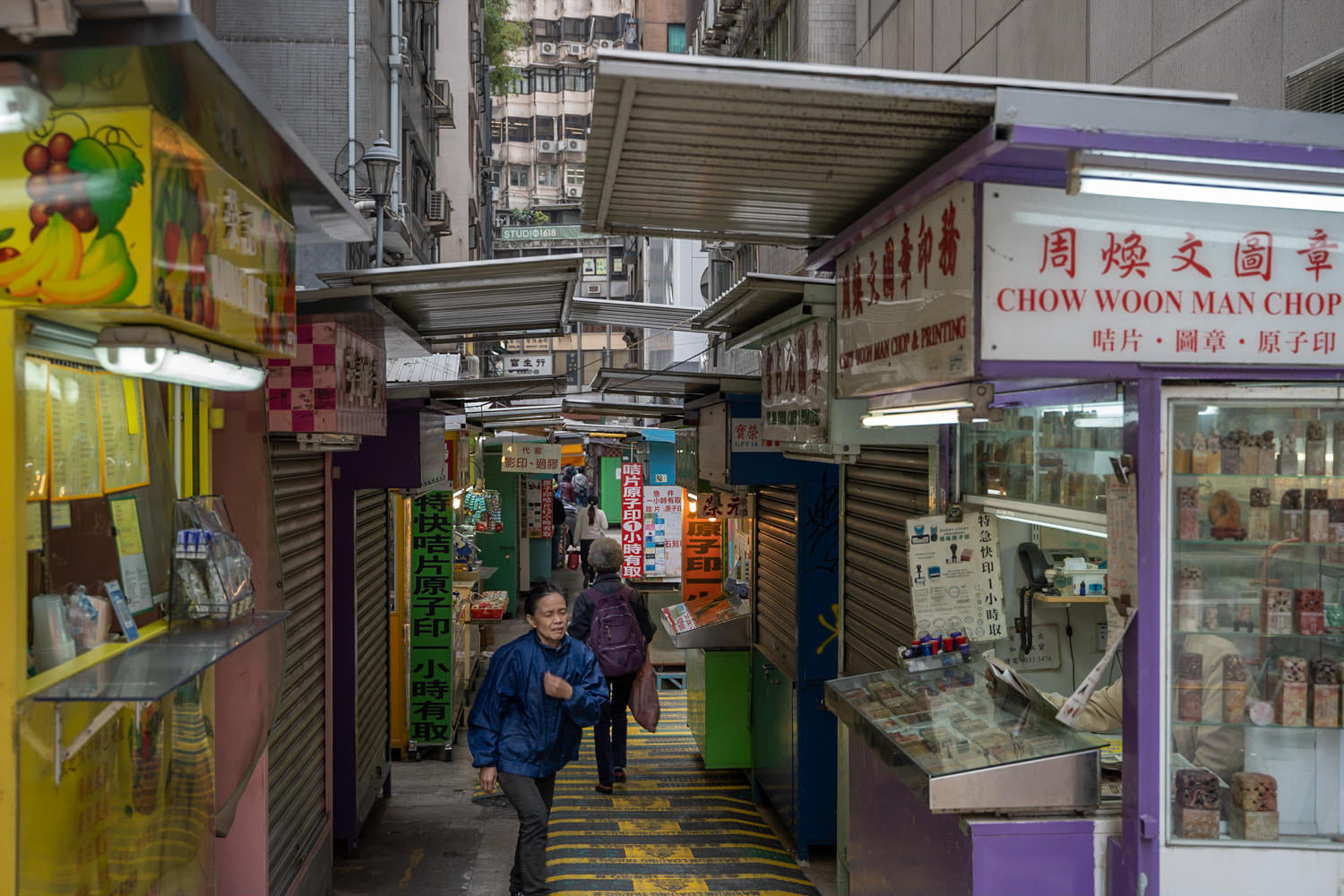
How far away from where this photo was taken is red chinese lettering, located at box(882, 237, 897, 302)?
399cm

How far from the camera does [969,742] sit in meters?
4.31

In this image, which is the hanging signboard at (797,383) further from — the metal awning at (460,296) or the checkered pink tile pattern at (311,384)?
the checkered pink tile pattern at (311,384)

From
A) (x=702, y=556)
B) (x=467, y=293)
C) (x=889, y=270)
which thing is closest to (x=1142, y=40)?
(x=889, y=270)

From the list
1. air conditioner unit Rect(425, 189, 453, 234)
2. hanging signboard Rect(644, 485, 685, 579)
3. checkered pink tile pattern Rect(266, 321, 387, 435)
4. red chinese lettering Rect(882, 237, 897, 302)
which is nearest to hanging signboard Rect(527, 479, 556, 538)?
air conditioner unit Rect(425, 189, 453, 234)

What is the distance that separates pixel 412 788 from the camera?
9.77 metres

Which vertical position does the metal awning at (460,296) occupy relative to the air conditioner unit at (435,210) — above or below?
below

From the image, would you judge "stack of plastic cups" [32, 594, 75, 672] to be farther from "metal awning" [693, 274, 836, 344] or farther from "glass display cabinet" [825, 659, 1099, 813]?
"metal awning" [693, 274, 836, 344]

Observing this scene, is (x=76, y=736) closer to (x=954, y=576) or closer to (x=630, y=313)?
(x=954, y=576)

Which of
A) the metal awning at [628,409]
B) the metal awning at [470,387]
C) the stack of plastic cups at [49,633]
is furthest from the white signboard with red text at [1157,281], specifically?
the metal awning at [628,409]

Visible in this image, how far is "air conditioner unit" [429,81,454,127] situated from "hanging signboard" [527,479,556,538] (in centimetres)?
741

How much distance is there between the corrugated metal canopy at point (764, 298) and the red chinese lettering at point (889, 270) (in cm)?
99

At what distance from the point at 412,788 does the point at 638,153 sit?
7.79 metres

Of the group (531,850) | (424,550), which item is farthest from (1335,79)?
(424,550)

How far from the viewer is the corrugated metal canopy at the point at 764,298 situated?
5.25 m
